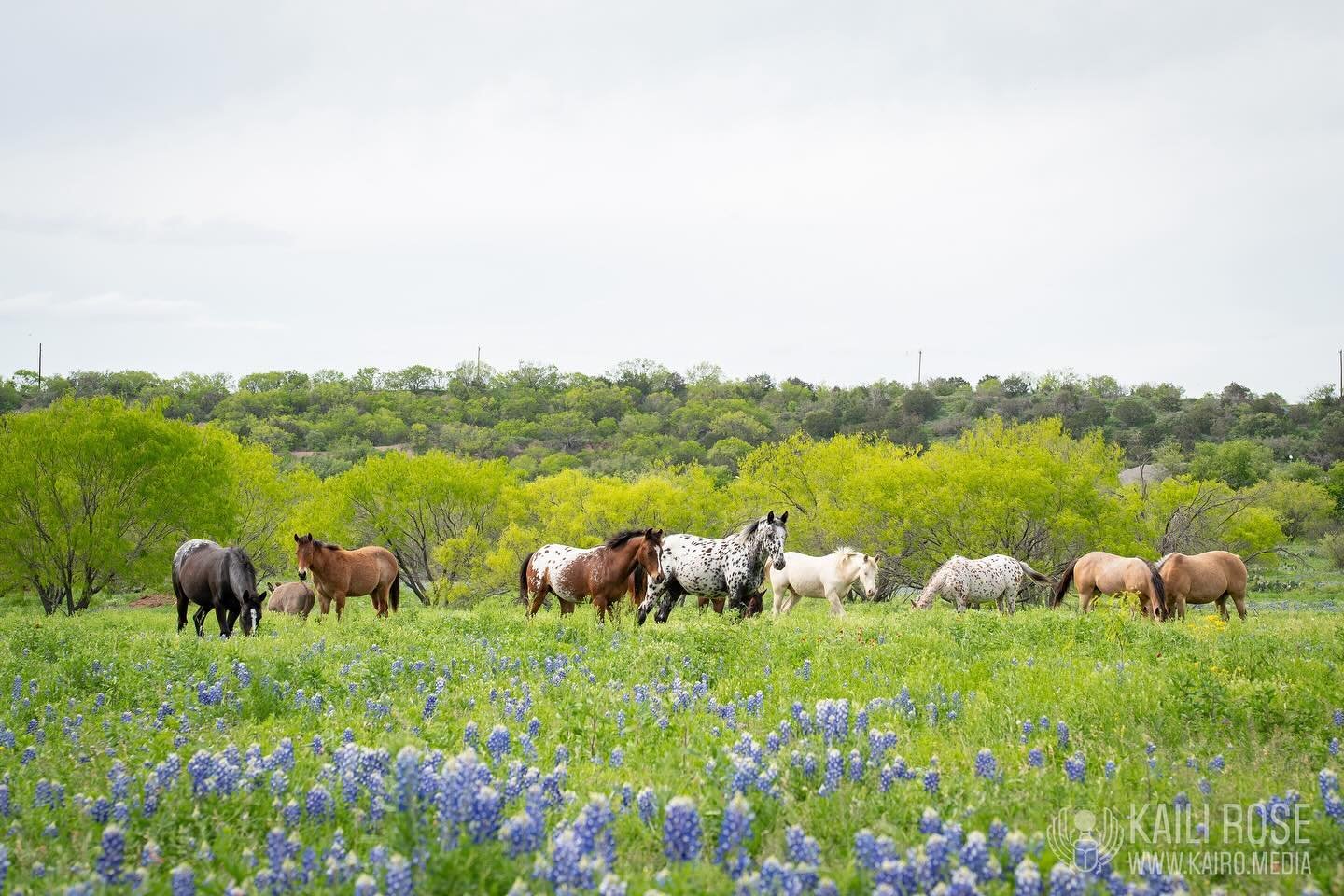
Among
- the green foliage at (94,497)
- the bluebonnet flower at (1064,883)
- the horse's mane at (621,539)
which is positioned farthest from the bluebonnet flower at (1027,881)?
the green foliage at (94,497)

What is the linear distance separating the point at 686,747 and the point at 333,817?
7.54ft

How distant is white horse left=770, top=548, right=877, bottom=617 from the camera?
23219 millimetres

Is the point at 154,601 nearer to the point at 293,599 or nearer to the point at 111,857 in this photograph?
the point at 293,599

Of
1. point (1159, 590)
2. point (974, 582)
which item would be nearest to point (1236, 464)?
point (974, 582)

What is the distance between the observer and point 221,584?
16.7 metres

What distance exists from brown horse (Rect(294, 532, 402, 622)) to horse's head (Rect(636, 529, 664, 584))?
8726 mm

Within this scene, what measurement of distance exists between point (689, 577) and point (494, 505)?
26946mm

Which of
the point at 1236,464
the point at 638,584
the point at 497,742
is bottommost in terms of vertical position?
the point at 638,584

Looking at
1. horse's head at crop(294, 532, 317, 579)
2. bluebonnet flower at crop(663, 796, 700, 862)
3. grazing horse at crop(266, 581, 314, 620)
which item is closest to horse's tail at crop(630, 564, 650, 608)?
horse's head at crop(294, 532, 317, 579)

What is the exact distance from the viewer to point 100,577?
31.6 metres

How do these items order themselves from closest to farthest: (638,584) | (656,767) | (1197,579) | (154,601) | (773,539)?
(656,767) < (773,539) < (638,584) < (1197,579) < (154,601)

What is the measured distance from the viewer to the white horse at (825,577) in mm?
23219

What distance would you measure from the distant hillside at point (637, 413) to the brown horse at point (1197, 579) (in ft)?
204

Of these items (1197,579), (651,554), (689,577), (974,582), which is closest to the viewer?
(651,554)
